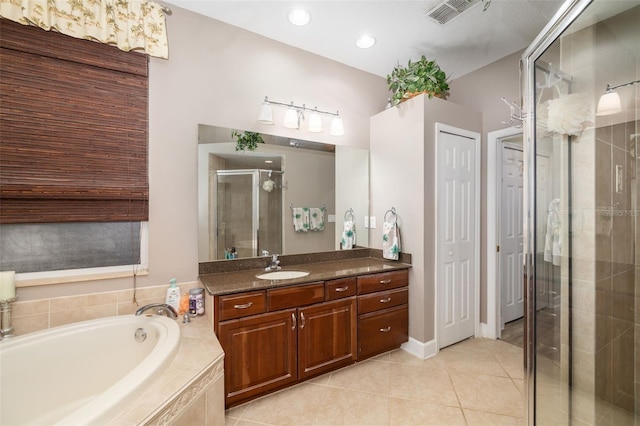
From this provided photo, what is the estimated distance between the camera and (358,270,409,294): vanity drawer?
7.59 ft

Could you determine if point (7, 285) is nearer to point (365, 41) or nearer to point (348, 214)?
point (348, 214)

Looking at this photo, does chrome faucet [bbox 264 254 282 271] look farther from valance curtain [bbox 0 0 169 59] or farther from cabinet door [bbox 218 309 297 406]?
valance curtain [bbox 0 0 169 59]

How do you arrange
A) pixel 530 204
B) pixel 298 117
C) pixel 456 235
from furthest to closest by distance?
pixel 456 235, pixel 298 117, pixel 530 204

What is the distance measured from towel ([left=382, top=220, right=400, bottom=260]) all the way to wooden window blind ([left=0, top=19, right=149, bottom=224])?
80.3 inches

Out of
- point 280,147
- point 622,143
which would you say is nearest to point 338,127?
point 280,147

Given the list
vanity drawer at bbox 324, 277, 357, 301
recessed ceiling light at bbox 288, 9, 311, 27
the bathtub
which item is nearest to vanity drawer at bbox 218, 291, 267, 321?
the bathtub

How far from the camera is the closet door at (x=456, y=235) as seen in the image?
260 centimetres

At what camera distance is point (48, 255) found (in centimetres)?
177

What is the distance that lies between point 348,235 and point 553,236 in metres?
1.70

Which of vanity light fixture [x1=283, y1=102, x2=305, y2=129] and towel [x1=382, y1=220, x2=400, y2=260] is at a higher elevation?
vanity light fixture [x1=283, y1=102, x2=305, y2=129]

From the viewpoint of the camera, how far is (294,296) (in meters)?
1.98

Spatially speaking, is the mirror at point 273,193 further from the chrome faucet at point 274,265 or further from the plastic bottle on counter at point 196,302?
the plastic bottle on counter at point 196,302

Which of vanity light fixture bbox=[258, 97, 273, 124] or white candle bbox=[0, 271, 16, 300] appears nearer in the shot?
white candle bbox=[0, 271, 16, 300]


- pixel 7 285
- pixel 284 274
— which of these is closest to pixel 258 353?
pixel 284 274
